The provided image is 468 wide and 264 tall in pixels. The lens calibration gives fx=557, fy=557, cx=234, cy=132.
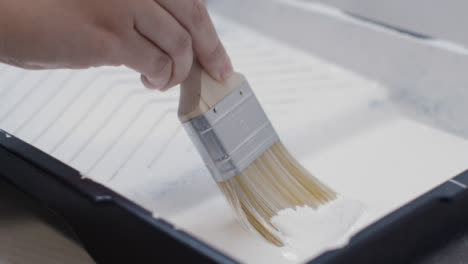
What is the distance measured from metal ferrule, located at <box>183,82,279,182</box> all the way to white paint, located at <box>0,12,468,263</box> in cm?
9

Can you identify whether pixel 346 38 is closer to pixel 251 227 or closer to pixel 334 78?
pixel 334 78

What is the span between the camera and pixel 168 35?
635 mm

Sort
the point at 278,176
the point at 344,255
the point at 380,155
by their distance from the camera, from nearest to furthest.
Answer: the point at 344,255 < the point at 278,176 < the point at 380,155

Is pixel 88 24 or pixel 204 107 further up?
pixel 88 24

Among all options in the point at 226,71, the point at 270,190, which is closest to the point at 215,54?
the point at 226,71

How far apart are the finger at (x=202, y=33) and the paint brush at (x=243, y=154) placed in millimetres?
14

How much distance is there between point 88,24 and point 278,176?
31 cm

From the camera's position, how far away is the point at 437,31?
108 centimetres

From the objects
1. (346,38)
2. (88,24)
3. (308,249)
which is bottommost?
(308,249)

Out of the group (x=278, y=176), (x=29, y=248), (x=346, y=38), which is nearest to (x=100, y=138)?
(x=29, y=248)

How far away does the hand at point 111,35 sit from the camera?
58 cm

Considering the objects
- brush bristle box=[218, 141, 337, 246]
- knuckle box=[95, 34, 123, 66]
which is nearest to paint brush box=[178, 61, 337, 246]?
brush bristle box=[218, 141, 337, 246]

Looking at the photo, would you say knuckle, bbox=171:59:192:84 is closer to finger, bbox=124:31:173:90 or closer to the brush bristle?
finger, bbox=124:31:173:90

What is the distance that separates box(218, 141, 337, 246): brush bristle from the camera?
0.69 m
